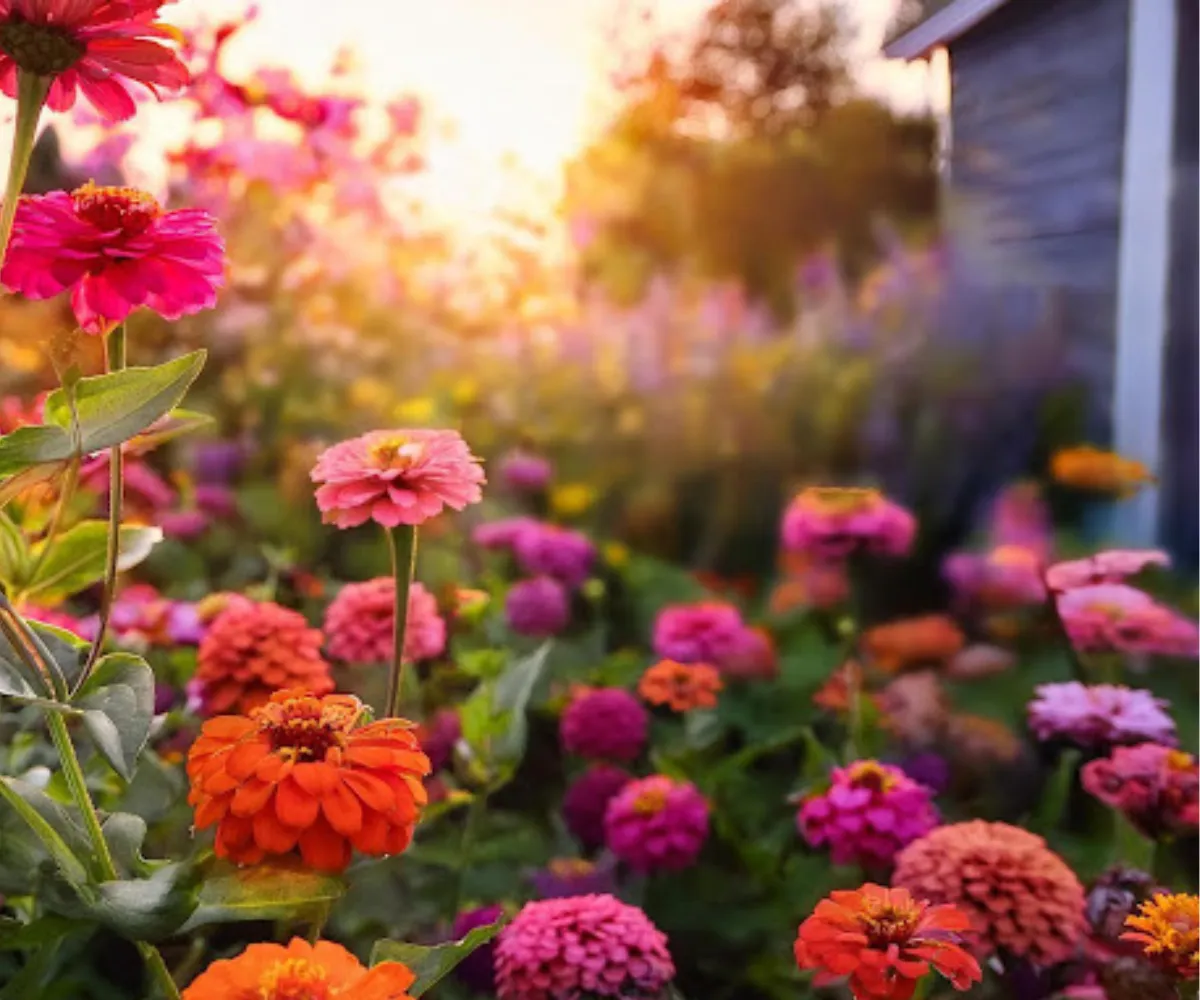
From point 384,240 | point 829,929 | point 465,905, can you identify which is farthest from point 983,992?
point 384,240

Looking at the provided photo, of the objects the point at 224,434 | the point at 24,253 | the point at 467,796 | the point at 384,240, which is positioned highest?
the point at 384,240

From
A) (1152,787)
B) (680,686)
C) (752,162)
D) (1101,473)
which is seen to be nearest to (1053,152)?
(1101,473)

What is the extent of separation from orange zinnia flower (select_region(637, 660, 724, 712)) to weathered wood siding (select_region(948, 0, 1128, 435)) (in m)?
1.45

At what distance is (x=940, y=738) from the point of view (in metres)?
1.27

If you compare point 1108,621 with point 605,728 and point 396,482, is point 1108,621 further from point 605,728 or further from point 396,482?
point 396,482

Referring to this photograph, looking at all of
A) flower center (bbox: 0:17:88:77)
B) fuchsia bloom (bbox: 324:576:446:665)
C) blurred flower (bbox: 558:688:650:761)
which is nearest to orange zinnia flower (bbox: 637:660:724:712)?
blurred flower (bbox: 558:688:650:761)

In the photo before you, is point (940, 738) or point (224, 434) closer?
point (940, 738)

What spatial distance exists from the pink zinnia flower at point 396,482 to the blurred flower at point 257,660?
0.21m

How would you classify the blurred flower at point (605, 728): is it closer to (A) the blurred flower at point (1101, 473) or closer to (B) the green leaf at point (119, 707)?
(B) the green leaf at point (119, 707)

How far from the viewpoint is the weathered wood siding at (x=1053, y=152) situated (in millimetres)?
2414

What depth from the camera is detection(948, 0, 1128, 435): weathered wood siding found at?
95.0 inches

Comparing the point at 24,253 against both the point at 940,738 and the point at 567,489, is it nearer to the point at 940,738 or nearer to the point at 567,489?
the point at 940,738

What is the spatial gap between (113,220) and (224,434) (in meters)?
1.72

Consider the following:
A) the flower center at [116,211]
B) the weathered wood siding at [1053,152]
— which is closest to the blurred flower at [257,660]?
the flower center at [116,211]
